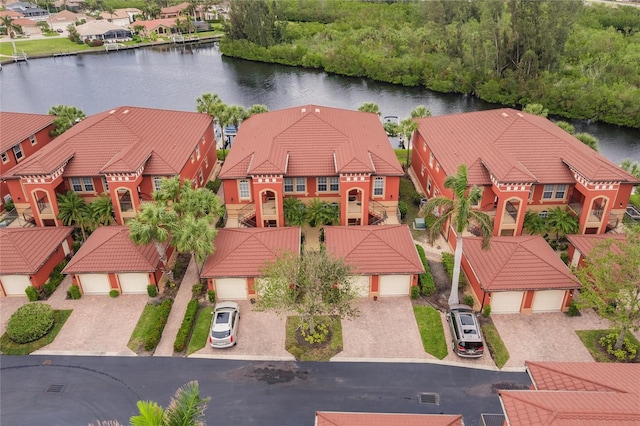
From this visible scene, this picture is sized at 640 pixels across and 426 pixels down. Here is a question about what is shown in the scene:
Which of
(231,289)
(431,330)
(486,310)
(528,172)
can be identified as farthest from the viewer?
(528,172)

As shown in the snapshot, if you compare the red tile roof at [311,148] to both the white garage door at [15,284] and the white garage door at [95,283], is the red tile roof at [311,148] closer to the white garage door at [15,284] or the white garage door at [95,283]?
the white garage door at [95,283]

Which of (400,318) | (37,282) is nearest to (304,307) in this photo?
(400,318)

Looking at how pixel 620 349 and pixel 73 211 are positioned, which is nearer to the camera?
pixel 620 349

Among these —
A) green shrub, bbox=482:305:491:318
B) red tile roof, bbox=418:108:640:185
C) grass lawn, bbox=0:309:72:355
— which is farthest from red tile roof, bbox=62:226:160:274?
red tile roof, bbox=418:108:640:185

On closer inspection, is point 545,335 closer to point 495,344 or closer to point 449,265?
point 495,344

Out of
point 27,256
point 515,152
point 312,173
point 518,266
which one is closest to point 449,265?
point 518,266

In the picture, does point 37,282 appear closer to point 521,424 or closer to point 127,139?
point 127,139

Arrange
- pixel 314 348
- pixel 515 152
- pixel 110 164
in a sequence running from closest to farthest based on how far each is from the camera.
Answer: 1. pixel 314 348
2. pixel 110 164
3. pixel 515 152

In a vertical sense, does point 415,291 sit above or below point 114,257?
below
